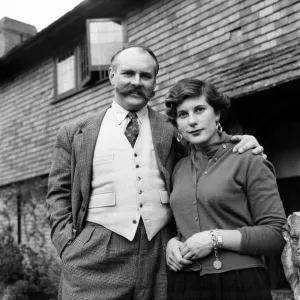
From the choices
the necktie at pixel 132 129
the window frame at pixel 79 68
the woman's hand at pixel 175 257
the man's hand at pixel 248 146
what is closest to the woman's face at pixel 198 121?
the man's hand at pixel 248 146

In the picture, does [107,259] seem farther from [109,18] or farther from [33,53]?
[33,53]

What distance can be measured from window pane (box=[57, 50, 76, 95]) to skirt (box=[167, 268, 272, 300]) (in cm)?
751

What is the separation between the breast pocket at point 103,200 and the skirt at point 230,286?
0.60 metres

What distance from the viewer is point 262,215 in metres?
1.99

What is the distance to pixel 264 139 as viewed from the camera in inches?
250

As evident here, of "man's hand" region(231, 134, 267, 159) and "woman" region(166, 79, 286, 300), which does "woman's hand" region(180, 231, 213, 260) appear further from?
"man's hand" region(231, 134, 267, 159)

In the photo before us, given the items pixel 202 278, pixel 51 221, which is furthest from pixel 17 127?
pixel 202 278

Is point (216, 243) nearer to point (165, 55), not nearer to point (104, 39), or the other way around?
point (165, 55)

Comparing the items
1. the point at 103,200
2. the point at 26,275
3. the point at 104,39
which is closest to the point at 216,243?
the point at 103,200

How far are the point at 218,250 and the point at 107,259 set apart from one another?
25.9 inches

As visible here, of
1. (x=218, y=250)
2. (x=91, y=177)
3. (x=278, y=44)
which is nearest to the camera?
(x=218, y=250)

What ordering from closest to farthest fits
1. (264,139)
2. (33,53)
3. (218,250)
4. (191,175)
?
(218,250) < (191,175) < (264,139) < (33,53)

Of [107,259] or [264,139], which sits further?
[264,139]

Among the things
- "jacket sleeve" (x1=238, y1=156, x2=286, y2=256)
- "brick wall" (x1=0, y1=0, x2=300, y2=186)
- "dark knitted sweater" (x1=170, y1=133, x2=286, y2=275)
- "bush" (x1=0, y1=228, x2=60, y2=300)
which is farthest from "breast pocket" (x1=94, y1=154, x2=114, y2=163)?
"bush" (x1=0, y1=228, x2=60, y2=300)
